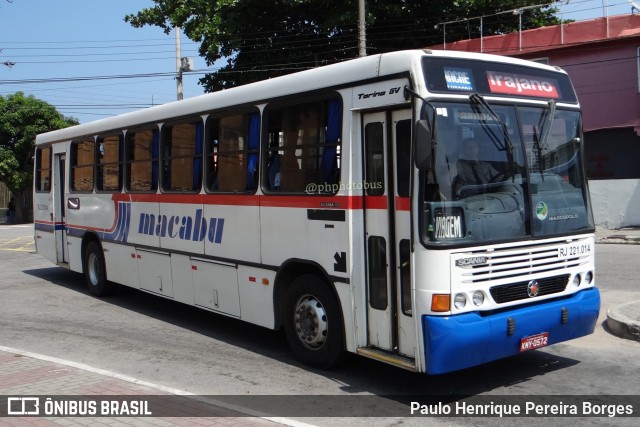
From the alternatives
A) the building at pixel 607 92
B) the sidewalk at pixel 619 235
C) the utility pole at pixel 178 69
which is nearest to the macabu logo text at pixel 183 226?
the sidewalk at pixel 619 235

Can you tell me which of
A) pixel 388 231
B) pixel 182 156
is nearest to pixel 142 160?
pixel 182 156

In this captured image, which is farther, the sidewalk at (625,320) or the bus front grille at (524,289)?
the sidewalk at (625,320)

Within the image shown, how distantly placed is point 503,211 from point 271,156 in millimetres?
2777

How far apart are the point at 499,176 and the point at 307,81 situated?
2.31m

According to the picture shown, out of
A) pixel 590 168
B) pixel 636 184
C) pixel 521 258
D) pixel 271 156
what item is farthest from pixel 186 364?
pixel 590 168

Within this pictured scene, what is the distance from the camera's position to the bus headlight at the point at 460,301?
17.9ft

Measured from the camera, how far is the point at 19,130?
1471 inches

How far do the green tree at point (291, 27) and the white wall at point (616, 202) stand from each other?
793 cm

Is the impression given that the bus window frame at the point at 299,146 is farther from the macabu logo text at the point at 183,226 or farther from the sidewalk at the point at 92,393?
the sidewalk at the point at 92,393

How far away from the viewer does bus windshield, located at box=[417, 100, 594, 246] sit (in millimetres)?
5527

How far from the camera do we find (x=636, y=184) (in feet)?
69.4

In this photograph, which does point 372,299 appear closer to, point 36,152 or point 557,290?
point 557,290

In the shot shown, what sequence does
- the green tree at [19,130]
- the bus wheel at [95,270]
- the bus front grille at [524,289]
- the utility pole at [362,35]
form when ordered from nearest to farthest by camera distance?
the bus front grille at [524,289] → the bus wheel at [95,270] → the utility pole at [362,35] → the green tree at [19,130]

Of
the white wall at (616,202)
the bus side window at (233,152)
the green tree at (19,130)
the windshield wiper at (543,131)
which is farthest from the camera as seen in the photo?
the green tree at (19,130)
